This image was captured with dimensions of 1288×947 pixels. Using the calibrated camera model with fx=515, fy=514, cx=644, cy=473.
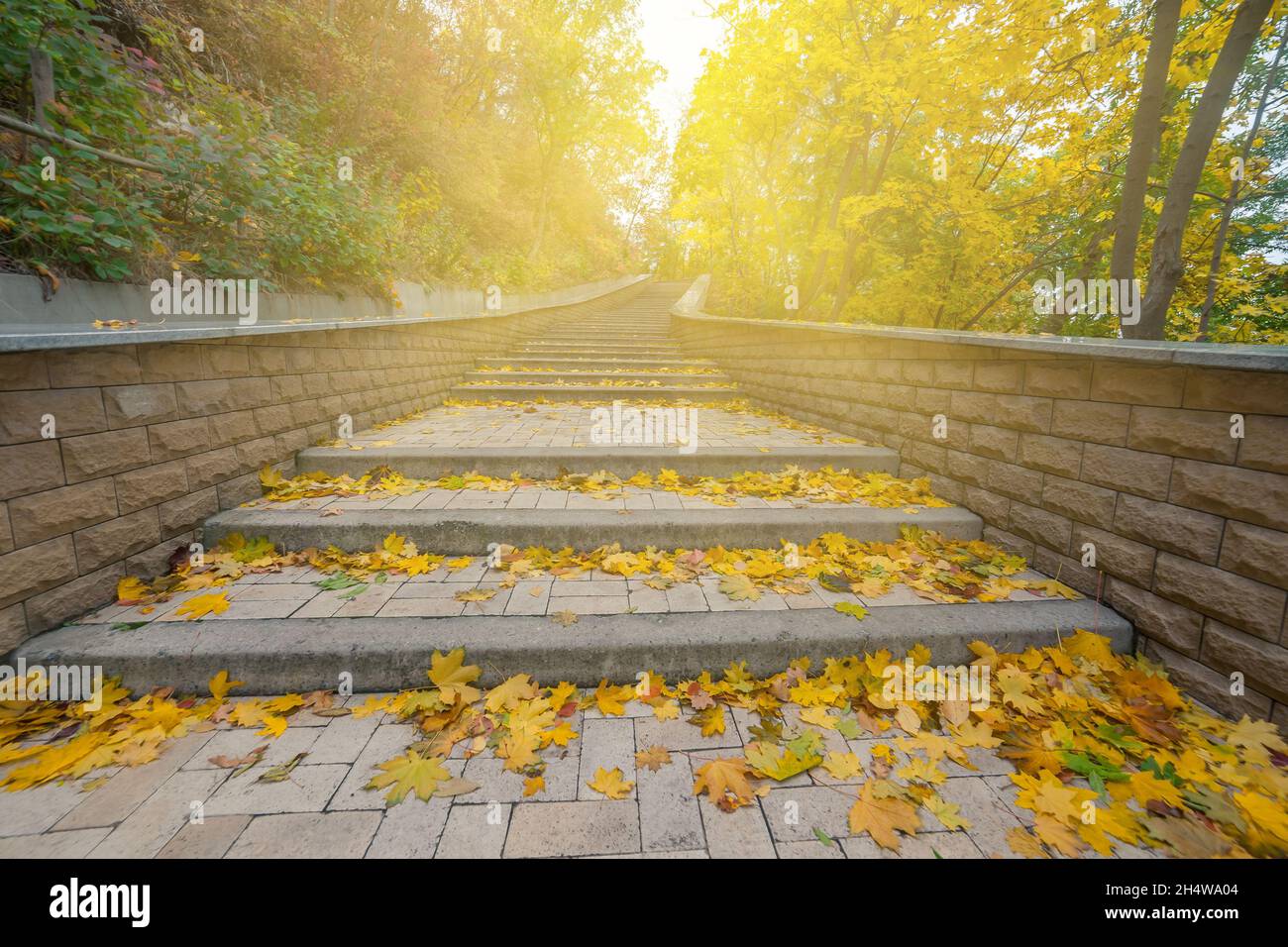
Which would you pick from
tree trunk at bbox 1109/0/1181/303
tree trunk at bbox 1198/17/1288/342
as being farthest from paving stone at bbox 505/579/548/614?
tree trunk at bbox 1198/17/1288/342

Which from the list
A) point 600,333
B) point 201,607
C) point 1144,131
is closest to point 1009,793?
point 201,607

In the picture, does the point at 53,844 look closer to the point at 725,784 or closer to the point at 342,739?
the point at 342,739

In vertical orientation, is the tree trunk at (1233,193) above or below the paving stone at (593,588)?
above

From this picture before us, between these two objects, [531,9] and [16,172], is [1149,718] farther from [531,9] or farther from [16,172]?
[531,9]

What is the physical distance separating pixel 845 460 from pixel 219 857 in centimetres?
424

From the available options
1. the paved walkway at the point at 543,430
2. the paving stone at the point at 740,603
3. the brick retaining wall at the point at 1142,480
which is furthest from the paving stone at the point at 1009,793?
the paved walkway at the point at 543,430

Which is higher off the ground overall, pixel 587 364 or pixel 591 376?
pixel 587 364

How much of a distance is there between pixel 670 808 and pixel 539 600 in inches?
46.6

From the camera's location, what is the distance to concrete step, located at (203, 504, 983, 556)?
302cm

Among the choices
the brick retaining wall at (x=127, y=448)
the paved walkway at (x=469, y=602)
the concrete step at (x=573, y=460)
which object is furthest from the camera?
the concrete step at (x=573, y=460)

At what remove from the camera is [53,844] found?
1521mm

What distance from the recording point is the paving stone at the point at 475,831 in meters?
1.55

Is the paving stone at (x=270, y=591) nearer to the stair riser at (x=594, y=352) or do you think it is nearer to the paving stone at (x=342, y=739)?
the paving stone at (x=342, y=739)

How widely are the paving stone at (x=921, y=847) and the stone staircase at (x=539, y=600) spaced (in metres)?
0.79
